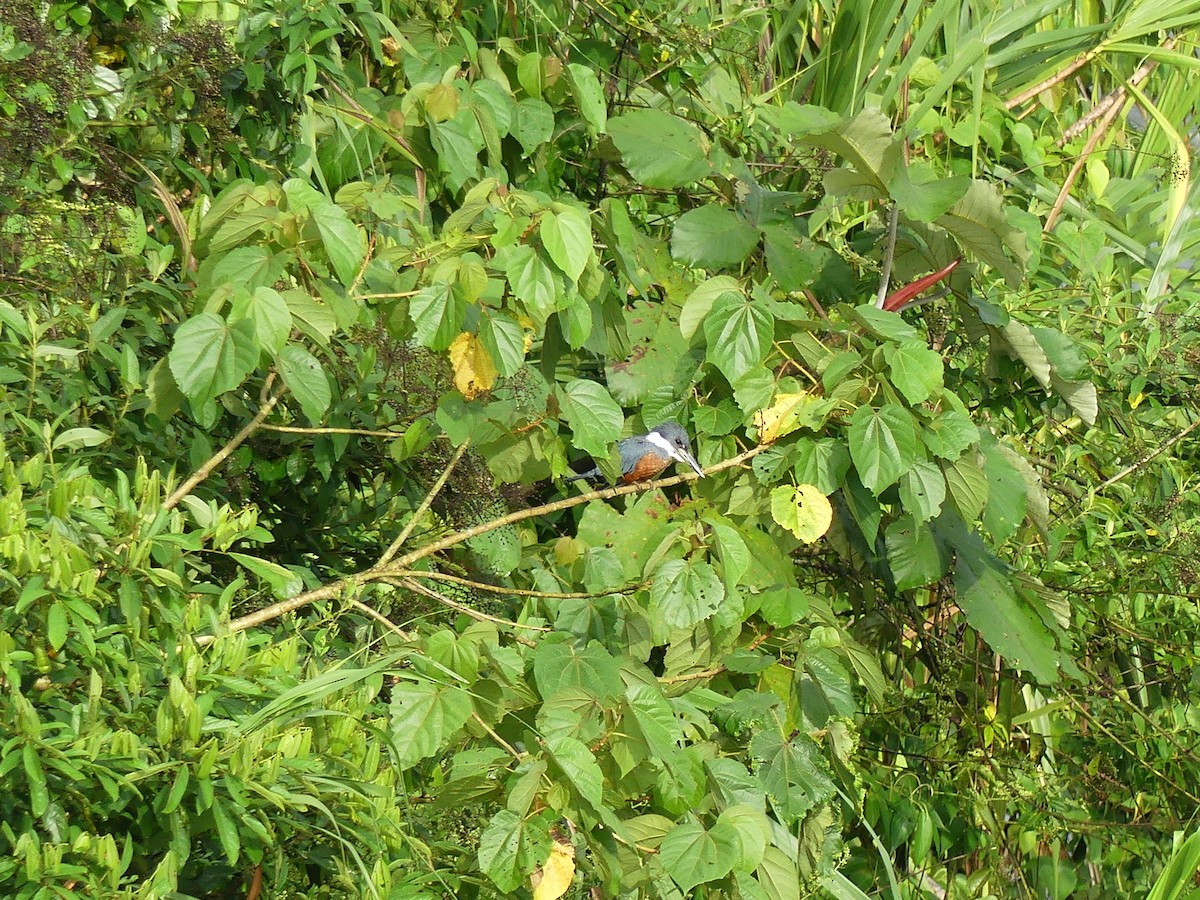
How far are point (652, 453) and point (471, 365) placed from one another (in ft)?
3.18

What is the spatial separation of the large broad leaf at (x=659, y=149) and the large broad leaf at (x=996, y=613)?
84 cm

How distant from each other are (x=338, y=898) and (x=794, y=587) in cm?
99

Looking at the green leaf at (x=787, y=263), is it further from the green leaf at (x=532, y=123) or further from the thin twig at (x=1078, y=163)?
the thin twig at (x=1078, y=163)

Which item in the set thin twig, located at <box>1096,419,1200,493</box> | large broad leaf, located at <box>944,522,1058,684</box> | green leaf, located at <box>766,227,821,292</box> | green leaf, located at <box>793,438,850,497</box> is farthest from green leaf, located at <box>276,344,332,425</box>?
thin twig, located at <box>1096,419,1200,493</box>

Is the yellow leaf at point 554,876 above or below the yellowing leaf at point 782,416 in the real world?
below

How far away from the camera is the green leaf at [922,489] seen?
2.02 metres

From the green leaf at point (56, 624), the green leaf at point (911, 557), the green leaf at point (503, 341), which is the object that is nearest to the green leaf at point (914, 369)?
the green leaf at point (911, 557)

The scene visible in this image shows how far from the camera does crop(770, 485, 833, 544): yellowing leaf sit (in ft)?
6.47

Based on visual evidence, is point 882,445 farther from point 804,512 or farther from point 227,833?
point 227,833

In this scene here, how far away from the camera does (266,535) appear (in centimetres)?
141

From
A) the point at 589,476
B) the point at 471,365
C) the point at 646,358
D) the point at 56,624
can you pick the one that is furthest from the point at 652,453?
the point at 56,624

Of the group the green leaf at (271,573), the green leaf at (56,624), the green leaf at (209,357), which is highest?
the green leaf at (209,357)

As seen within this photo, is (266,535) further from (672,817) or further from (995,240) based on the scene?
(995,240)

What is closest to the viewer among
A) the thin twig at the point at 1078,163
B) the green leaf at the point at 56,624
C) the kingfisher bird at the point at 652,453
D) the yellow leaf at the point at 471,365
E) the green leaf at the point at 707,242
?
the green leaf at the point at 56,624
